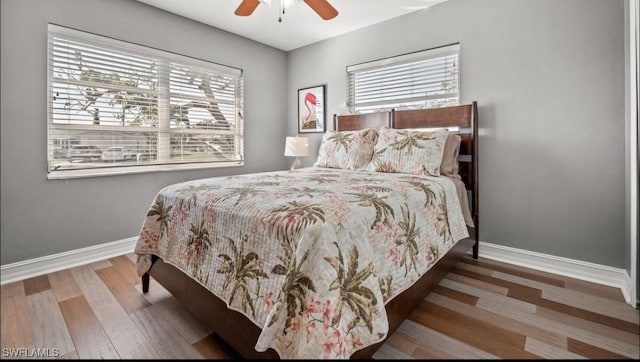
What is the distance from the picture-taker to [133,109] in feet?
9.65

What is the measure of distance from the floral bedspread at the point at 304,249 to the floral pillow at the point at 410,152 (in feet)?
1.80

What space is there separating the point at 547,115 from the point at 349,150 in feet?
5.39

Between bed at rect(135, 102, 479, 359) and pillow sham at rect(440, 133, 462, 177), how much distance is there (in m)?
0.28

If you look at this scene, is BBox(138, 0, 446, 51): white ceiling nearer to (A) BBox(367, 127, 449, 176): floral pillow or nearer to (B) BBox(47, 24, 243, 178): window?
(B) BBox(47, 24, 243, 178): window

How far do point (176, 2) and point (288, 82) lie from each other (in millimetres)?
1787

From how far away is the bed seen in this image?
1045 mm

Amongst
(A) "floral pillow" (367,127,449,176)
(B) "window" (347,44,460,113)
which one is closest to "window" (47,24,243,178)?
(B) "window" (347,44,460,113)

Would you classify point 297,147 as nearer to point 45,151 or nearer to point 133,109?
point 133,109

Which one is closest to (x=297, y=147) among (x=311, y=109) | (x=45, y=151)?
(x=311, y=109)

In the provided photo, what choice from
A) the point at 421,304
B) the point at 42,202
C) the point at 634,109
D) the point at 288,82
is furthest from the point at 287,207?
the point at 288,82

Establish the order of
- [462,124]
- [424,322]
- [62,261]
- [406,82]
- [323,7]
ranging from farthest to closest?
[406,82]
[462,124]
[62,261]
[323,7]
[424,322]

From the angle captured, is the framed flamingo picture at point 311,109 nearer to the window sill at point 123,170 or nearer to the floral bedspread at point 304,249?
the window sill at point 123,170

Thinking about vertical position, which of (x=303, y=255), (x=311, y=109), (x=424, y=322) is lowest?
(x=424, y=322)

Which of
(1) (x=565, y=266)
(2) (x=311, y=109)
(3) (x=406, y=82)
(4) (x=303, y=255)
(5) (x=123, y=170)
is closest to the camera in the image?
(4) (x=303, y=255)
